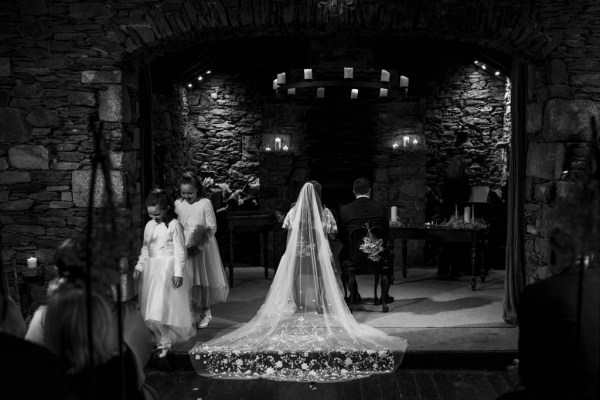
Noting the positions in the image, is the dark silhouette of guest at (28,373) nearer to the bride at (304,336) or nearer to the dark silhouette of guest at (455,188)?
the bride at (304,336)

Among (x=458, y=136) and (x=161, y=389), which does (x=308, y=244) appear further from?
(x=458, y=136)

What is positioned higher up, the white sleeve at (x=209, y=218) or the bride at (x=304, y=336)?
the white sleeve at (x=209, y=218)

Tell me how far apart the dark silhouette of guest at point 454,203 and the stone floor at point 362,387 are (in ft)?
11.3

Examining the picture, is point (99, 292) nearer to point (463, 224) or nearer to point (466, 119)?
point (463, 224)

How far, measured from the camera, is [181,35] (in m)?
5.25

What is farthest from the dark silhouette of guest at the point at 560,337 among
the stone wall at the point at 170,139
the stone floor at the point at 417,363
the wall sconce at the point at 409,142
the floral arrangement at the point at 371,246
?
the wall sconce at the point at 409,142

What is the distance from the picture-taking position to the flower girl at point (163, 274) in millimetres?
4652

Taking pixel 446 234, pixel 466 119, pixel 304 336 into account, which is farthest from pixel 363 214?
pixel 466 119

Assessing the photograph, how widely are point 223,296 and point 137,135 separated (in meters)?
1.96

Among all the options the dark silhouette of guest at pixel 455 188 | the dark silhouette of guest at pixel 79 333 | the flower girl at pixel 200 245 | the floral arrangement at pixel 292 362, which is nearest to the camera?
the dark silhouette of guest at pixel 79 333

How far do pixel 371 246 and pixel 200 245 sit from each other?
71.0 inches

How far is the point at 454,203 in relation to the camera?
804 cm

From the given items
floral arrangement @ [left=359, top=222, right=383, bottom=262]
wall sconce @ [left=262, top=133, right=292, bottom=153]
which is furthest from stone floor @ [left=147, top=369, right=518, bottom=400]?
wall sconce @ [left=262, top=133, right=292, bottom=153]

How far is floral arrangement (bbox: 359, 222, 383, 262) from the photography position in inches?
229
